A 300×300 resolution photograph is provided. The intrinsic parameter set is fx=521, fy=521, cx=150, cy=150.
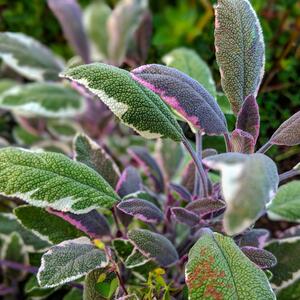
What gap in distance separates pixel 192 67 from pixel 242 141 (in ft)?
1.15

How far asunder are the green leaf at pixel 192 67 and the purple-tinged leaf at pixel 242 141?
0.81ft

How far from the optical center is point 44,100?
4.16ft

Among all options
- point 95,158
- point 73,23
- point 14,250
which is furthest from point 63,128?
point 95,158

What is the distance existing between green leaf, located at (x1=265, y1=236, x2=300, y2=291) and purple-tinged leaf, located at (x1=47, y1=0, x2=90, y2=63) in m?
0.74

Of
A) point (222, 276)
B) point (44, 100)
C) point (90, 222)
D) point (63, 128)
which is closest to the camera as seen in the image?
point (222, 276)

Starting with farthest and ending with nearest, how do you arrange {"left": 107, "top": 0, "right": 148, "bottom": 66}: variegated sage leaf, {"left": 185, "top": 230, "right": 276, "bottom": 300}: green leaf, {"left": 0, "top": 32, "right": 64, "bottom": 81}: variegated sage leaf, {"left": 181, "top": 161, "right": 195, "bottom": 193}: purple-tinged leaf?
1. {"left": 107, "top": 0, "right": 148, "bottom": 66}: variegated sage leaf
2. {"left": 0, "top": 32, "right": 64, "bottom": 81}: variegated sage leaf
3. {"left": 181, "top": 161, "right": 195, "bottom": 193}: purple-tinged leaf
4. {"left": 185, "top": 230, "right": 276, "bottom": 300}: green leaf

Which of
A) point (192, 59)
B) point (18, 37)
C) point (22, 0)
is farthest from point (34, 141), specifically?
point (192, 59)

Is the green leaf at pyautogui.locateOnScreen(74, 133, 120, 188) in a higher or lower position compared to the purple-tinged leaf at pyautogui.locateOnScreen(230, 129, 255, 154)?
lower

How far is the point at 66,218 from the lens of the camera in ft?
2.51

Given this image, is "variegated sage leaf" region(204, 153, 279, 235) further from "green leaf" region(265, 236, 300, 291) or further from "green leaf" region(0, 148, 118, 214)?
"green leaf" region(265, 236, 300, 291)

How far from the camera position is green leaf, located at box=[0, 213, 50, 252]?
913 mm

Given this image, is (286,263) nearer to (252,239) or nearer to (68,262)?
(252,239)

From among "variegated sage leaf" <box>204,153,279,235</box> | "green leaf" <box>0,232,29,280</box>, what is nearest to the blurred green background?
"variegated sage leaf" <box>204,153,279,235</box>

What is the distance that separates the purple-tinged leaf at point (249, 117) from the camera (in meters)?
0.67
